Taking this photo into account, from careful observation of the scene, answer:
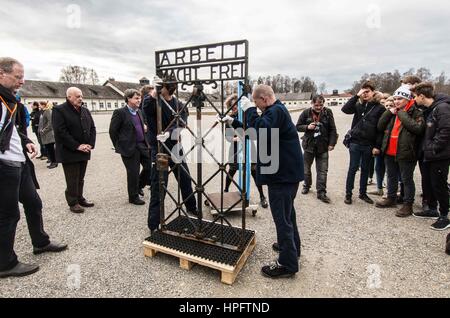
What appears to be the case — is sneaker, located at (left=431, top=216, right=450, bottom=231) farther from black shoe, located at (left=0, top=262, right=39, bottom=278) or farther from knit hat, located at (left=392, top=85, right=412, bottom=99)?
black shoe, located at (left=0, top=262, right=39, bottom=278)

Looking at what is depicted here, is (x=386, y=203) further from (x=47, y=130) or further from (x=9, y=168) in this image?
(x=47, y=130)

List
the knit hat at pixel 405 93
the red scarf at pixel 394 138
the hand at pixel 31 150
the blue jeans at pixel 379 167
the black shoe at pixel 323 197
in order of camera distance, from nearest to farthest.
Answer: the hand at pixel 31 150 → the knit hat at pixel 405 93 → the red scarf at pixel 394 138 → the black shoe at pixel 323 197 → the blue jeans at pixel 379 167

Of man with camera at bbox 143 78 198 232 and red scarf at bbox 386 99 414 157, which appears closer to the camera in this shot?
man with camera at bbox 143 78 198 232

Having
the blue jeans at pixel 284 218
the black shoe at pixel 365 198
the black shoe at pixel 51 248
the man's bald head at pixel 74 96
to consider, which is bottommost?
the black shoe at pixel 51 248

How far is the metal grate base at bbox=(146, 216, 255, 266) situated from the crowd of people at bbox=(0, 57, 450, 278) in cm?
33

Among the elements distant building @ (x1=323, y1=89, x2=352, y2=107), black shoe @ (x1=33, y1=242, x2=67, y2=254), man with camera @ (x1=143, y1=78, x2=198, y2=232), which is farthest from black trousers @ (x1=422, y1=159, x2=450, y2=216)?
distant building @ (x1=323, y1=89, x2=352, y2=107)

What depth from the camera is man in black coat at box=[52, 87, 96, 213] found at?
405cm

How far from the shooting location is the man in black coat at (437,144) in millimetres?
3477

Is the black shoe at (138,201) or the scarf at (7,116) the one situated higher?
the scarf at (7,116)

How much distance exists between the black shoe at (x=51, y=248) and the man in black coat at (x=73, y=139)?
1.17 meters

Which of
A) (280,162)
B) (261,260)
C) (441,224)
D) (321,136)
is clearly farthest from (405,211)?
(280,162)

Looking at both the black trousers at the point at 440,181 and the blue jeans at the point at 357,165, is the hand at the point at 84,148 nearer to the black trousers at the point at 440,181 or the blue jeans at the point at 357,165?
the blue jeans at the point at 357,165

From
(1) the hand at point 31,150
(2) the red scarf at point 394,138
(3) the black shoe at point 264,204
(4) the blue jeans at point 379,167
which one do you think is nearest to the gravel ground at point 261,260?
(3) the black shoe at point 264,204
